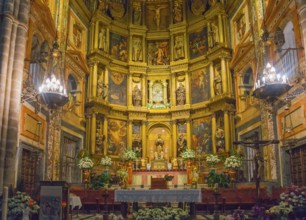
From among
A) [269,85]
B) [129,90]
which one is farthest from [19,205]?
[129,90]

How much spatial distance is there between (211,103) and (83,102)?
27.7ft

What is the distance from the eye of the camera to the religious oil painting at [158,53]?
27.2 m

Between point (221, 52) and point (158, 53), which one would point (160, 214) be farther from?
point (158, 53)

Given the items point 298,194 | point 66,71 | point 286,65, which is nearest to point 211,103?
point 286,65

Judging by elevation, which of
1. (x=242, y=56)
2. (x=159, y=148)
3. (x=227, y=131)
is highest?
(x=242, y=56)

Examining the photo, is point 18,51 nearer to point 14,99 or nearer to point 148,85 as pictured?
point 14,99

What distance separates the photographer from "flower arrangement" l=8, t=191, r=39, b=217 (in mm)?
9945

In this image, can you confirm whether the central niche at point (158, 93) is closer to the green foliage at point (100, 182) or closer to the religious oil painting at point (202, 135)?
the religious oil painting at point (202, 135)

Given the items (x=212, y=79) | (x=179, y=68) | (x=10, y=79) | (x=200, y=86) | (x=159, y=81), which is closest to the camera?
(x=10, y=79)

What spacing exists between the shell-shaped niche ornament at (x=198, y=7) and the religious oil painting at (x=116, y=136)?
9.85 metres

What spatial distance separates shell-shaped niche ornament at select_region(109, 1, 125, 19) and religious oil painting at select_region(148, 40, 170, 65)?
3132 millimetres

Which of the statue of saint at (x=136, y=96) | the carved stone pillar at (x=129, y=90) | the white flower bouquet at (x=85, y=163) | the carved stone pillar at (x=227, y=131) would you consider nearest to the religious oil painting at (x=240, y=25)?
the carved stone pillar at (x=227, y=131)

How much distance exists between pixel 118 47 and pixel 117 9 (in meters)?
3.07

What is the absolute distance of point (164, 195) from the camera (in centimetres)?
1164
